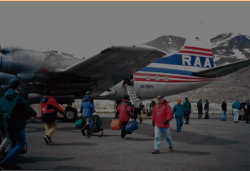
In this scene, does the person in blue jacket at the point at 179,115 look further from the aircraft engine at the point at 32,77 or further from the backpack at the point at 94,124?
the aircraft engine at the point at 32,77

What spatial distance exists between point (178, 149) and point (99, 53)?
5.79 metres

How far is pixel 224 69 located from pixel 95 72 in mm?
11551

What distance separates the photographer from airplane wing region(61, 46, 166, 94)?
1062 centimetres

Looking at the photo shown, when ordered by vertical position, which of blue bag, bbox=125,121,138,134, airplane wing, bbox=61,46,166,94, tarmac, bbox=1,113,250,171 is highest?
airplane wing, bbox=61,46,166,94

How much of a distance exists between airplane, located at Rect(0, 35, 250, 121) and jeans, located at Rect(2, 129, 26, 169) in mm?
6156

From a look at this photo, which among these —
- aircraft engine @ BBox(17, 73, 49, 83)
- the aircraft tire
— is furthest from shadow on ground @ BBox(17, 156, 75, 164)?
the aircraft tire

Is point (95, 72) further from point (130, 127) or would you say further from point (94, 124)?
point (130, 127)

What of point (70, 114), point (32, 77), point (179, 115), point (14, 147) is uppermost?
point (32, 77)

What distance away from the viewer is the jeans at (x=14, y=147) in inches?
182

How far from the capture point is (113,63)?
1227 cm

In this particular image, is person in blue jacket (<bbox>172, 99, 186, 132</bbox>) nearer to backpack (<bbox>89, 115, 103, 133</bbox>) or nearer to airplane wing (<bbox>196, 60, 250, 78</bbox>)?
backpack (<bbox>89, 115, 103, 133</bbox>)

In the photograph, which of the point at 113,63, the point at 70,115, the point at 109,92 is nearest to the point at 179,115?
the point at 113,63

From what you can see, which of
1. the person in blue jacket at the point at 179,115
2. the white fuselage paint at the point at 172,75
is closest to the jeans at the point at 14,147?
the person in blue jacket at the point at 179,115

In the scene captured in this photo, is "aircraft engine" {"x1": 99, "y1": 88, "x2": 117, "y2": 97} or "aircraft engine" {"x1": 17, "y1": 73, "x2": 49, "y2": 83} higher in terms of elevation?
"aircraft engine" {"x1": 17, "y1": 73, "x2": 49, "y2": 83}
